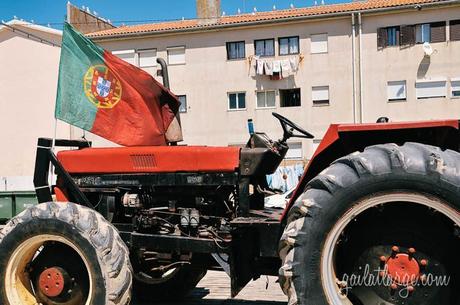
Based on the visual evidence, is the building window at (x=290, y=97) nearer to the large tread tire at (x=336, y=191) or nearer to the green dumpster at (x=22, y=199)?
the green dumpster at (x=22, y=199)

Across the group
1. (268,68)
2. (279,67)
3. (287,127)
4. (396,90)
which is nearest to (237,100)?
(268,68)

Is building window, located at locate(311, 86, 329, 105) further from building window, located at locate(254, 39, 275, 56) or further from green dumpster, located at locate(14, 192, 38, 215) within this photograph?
green dumpster, located at locate(14, 192, 38, 215)

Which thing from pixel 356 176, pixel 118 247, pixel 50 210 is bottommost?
pixel 118 247

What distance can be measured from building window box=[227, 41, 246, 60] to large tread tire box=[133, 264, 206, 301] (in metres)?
29.4

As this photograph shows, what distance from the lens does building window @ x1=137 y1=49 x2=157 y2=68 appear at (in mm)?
36406

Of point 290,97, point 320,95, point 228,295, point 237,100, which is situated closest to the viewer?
point 228,295

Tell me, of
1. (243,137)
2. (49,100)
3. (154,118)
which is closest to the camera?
(154,118)

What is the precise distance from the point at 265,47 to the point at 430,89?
9673mm

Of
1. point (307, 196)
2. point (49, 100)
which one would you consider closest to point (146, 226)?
point (307, 196)

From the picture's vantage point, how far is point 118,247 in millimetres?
4711

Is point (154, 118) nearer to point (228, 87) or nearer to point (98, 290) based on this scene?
point (98, 290)

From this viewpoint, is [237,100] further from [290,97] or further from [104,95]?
[104,95]

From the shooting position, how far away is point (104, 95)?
5547 millimetres

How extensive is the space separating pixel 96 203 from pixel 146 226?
62cm
